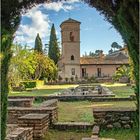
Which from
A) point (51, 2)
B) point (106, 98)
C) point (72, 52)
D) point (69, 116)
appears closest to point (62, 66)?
point (72, 52)

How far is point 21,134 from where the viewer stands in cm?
734

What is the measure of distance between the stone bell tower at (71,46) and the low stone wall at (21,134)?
6143cm

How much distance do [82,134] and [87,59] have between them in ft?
216

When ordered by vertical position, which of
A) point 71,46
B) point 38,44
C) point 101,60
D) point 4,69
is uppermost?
point 38,44

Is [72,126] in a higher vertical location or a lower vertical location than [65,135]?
higher

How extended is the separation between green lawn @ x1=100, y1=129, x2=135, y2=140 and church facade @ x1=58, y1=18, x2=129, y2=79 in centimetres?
5918

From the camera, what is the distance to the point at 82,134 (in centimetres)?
995

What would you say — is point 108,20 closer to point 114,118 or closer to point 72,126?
point 114,118

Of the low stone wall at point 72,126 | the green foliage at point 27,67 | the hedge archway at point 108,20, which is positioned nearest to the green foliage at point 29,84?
the green foliage at point 27,67

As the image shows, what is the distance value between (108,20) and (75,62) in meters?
66.4

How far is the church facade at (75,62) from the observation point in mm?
70188

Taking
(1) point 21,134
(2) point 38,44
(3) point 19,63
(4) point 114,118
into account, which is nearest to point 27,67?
(3) point 19,63

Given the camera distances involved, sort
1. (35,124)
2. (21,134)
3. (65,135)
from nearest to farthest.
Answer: (21,134) < (35,124) < (65,135)

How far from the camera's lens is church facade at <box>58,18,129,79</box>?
7019 centimetres
